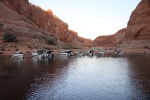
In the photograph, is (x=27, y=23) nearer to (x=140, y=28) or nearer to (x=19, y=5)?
(x=19, y=5)

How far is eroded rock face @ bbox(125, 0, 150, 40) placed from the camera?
371 feet

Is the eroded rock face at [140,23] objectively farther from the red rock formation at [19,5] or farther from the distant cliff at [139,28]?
the red rock formation at [19,5]

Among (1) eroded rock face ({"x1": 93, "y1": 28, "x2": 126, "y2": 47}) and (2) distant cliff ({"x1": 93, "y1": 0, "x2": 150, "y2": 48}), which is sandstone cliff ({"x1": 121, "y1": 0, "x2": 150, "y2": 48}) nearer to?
(2) distant cliff ({"x1": 93, "y1": 0, "x2": 150, "y2": 48})

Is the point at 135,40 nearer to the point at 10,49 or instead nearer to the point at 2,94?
the point at 10,49

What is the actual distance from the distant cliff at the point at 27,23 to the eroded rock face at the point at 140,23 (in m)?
43.3

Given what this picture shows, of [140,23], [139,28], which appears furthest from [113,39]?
[139,28]

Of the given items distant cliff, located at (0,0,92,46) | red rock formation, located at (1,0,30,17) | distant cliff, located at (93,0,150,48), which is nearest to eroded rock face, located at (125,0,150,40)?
distant cliff, located at (93,0,150,48)

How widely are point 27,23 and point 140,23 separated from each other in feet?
190

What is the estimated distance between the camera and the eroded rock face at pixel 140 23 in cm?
11294

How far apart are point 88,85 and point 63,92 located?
4434 mm

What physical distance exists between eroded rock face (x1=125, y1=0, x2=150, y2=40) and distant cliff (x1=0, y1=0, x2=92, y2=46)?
43344 millimetres

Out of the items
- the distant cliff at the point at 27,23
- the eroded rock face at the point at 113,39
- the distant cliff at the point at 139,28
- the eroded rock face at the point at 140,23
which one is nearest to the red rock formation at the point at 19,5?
the distant cliff at the point at 27,23

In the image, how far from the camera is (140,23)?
385 feet

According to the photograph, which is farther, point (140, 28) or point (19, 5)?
point (19, 5)
